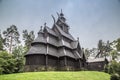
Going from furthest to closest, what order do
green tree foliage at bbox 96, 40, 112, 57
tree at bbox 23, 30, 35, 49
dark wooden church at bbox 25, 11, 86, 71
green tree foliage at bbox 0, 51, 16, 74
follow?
1. green tree foliage at bbox 96, 40, 112, 57
2. tree at bbox 23, 30, 35, 49
3. dark wooden church at bbox 25, 11, 86, 71
4. green tree foliage at bbox 0, 51, 16, 74

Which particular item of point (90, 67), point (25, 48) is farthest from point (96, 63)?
point (25, 48)

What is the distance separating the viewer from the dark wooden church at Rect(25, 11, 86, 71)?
87.8 feet

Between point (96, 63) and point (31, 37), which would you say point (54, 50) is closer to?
point (96, 63)

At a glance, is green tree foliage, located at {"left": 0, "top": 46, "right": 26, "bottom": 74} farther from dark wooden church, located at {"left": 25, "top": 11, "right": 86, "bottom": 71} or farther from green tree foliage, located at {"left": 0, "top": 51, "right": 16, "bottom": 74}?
dark wooden church, located at {"left": 25, "top": 11, "right": 86, "bottom": 71}

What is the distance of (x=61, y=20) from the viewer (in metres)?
41.8

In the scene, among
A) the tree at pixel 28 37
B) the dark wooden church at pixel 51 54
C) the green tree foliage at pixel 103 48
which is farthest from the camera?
the green tree foliage at pixel 103 48

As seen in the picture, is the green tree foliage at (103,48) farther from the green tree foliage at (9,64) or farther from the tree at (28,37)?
the green tree foliage at (9,64)

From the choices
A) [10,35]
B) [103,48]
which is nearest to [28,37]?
[10,35]

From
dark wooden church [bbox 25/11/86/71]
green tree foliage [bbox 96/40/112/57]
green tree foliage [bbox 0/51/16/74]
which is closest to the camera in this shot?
green tree foliage [bbox 0/51/16/74]

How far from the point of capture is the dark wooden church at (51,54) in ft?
87.8

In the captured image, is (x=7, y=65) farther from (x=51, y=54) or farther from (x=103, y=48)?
(x=103, y=48)

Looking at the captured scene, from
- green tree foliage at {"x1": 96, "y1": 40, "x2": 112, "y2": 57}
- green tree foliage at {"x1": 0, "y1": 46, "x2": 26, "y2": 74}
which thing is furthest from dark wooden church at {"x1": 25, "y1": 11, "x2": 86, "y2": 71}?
green tree foliage at {"x1": 96, "y1": 40, "x2": 112, "y2": 57}

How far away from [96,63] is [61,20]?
18156mm

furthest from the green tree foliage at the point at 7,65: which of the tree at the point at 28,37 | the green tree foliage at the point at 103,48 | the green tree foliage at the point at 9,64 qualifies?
the green tree foliage at the point at 103,48
